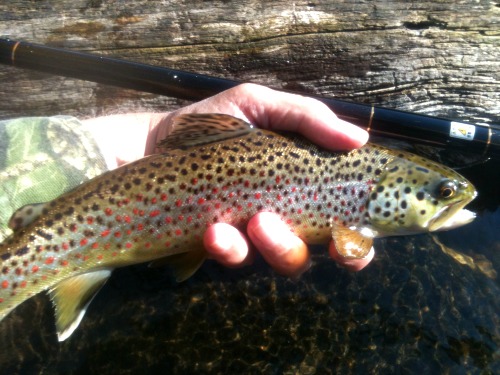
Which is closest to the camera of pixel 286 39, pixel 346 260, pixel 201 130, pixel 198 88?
pixel 201 130

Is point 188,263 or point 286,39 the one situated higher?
point 286,39

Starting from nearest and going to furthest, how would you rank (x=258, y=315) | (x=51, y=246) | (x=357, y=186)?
(x=51, y=246)
(x=357, y=186)
(x=258, y=315)

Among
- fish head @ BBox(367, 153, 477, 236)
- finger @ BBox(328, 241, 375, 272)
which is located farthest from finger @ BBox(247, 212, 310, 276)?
fish head @ BBox(367, 153, 477, 236)

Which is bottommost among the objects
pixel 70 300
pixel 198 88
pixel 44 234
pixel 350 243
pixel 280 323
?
pixel 280 323

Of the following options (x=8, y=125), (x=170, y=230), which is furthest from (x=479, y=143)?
(x=8, y=125)

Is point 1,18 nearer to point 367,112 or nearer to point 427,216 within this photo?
point 367,112

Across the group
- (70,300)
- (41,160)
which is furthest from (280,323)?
(41,160)

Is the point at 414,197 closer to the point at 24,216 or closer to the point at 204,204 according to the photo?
the point at 204,204

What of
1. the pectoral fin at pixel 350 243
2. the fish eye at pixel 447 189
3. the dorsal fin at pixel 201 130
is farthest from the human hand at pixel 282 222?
the fish eye at pixel 447 189
